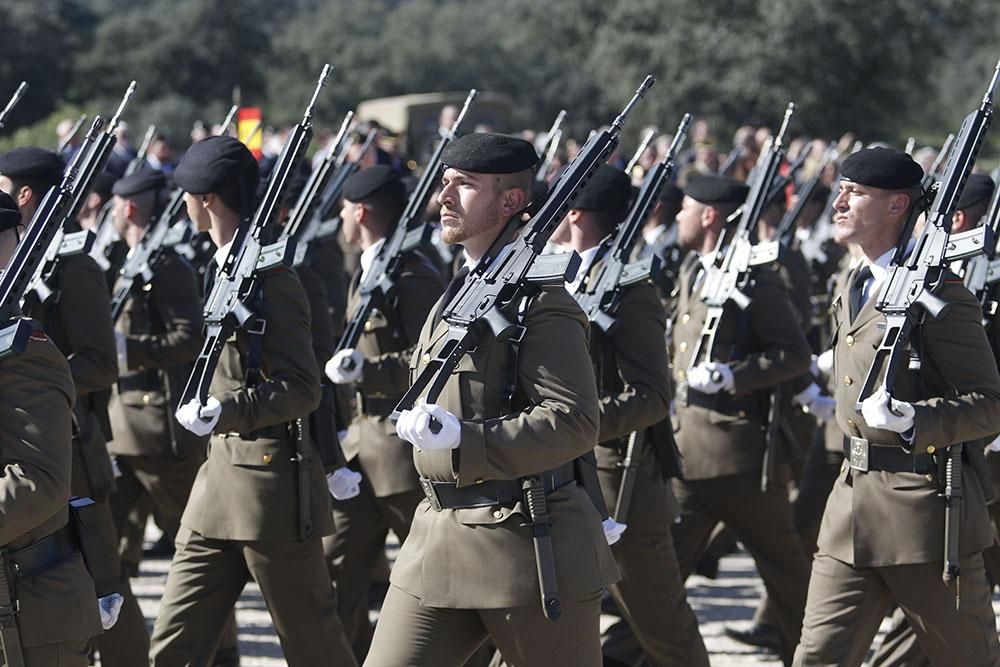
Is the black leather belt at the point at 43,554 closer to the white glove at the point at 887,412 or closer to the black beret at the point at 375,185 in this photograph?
the white glove at the point at 887,412

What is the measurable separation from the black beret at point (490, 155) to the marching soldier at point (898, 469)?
4.16 feet

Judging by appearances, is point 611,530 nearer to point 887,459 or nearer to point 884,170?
point 887,459

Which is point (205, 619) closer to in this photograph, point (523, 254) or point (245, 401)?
point (245, 401)

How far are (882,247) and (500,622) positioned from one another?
191 cm

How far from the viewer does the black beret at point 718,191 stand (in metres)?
7.21

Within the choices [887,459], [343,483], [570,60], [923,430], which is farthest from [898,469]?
[570,60]

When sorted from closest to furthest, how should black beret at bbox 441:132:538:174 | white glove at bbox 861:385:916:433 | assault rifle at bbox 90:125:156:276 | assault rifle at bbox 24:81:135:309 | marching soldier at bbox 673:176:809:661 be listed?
black beret at bbox 441:132:538:174 → white glove at bbox 861:385:916:433 → assault rifle at bbox 24:81:135:309 → marching soldier at bbox 673:176:809:661 → assault rifle at bbox 90:125:156:276

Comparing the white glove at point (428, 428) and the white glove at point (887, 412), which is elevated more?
the white glove at point (428, 428)

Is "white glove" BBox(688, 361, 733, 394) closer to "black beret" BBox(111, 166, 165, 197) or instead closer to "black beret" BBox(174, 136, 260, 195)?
"black beret" BBox(174, 136, 260, 195)

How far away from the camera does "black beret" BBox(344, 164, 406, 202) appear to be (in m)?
6.92

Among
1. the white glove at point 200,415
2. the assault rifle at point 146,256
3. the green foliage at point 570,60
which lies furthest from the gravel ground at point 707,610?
the green foliage at point 570,60

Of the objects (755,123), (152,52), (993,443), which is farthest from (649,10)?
(993,443)

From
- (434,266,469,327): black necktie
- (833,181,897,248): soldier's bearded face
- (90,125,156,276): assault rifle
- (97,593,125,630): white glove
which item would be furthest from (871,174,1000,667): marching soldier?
(90,125,156,276): assault rifle

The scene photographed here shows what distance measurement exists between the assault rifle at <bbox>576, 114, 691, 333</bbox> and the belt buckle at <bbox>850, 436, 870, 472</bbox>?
3.25 feet
